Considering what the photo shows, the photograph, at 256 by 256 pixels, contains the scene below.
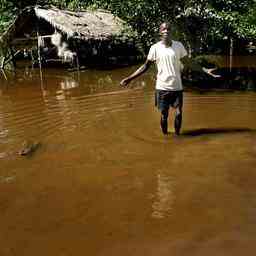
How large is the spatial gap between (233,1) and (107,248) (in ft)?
31.6

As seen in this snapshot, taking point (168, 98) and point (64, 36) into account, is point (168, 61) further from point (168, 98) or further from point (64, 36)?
point (64, 36)

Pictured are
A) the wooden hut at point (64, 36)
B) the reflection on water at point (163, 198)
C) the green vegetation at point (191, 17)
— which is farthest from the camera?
the wooden hut at point (64, 36)

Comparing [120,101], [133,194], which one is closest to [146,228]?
[133,194]

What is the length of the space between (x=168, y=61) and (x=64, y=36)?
12320 mm

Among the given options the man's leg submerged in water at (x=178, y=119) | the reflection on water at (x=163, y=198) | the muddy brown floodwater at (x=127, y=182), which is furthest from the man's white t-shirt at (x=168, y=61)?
the reflection on water at (x=163, y=198)

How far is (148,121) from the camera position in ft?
26.7

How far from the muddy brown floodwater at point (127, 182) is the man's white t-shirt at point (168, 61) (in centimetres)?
99

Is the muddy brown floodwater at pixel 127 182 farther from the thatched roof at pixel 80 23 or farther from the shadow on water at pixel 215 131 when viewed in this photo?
the thatched roof at pixel 80 23

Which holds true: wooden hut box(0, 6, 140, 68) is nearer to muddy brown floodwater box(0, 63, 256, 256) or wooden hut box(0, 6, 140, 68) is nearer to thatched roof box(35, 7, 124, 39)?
thatched roof box(35, 7, 124, 39)

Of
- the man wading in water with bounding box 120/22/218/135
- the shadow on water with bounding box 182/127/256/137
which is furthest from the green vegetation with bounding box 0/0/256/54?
the man wading in water with bounding box 120/22/218/135

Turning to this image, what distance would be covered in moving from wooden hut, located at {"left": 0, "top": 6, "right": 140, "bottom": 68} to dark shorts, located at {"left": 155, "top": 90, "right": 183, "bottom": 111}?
927cm

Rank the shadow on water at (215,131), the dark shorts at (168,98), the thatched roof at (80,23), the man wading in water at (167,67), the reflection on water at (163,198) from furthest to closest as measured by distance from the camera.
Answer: the thatched roof at (80,23) < the shadow on water at (215,131) < the dark shorts at (168,98) < the man wading in water at (167,67) < the reflection on water at (163,198)

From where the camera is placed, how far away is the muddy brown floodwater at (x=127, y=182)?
3.95 m

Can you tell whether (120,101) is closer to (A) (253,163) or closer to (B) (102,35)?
(A) (253,163)
